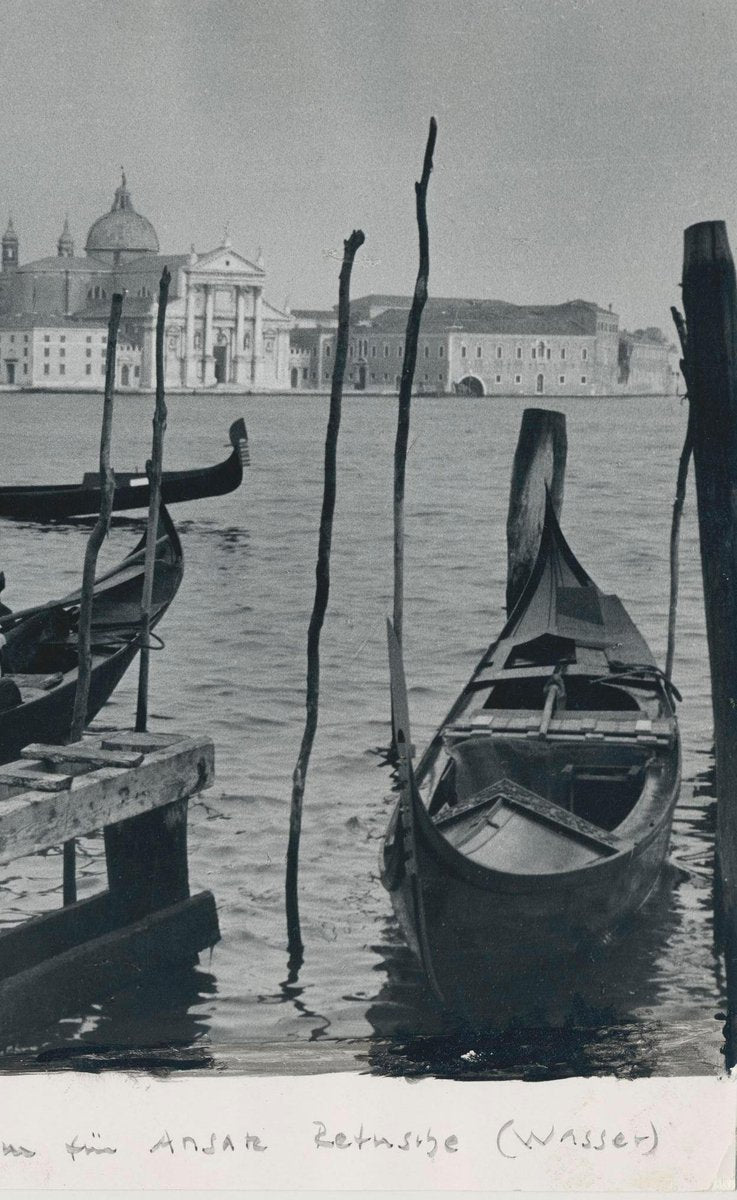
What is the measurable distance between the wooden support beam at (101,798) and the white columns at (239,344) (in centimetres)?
1311

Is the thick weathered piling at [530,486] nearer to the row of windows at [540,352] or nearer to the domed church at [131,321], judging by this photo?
the domed church at [131,321]

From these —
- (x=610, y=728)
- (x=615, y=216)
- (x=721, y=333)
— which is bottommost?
(x=610, y=728)

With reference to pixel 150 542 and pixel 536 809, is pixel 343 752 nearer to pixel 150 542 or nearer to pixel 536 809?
pixel 150 542

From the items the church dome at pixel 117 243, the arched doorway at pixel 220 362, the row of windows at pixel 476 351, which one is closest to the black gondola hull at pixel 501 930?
the church dome at pixel 117 243

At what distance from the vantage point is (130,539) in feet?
38.6

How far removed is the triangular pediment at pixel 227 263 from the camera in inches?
198

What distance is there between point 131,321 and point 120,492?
10196mm

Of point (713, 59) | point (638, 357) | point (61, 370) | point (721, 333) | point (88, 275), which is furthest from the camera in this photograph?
point (61, 370)

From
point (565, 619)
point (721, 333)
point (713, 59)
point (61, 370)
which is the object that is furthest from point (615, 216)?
point (61, 370)

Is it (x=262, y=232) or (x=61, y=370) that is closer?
(x=262, y=232)

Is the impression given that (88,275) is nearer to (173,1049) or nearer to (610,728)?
(610,728)

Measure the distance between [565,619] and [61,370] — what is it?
1393cm

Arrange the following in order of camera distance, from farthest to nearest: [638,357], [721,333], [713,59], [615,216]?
[638,357] → [615,216] → [713,59] → [721,333]

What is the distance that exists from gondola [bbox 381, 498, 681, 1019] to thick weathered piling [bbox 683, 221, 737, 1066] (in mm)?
420
